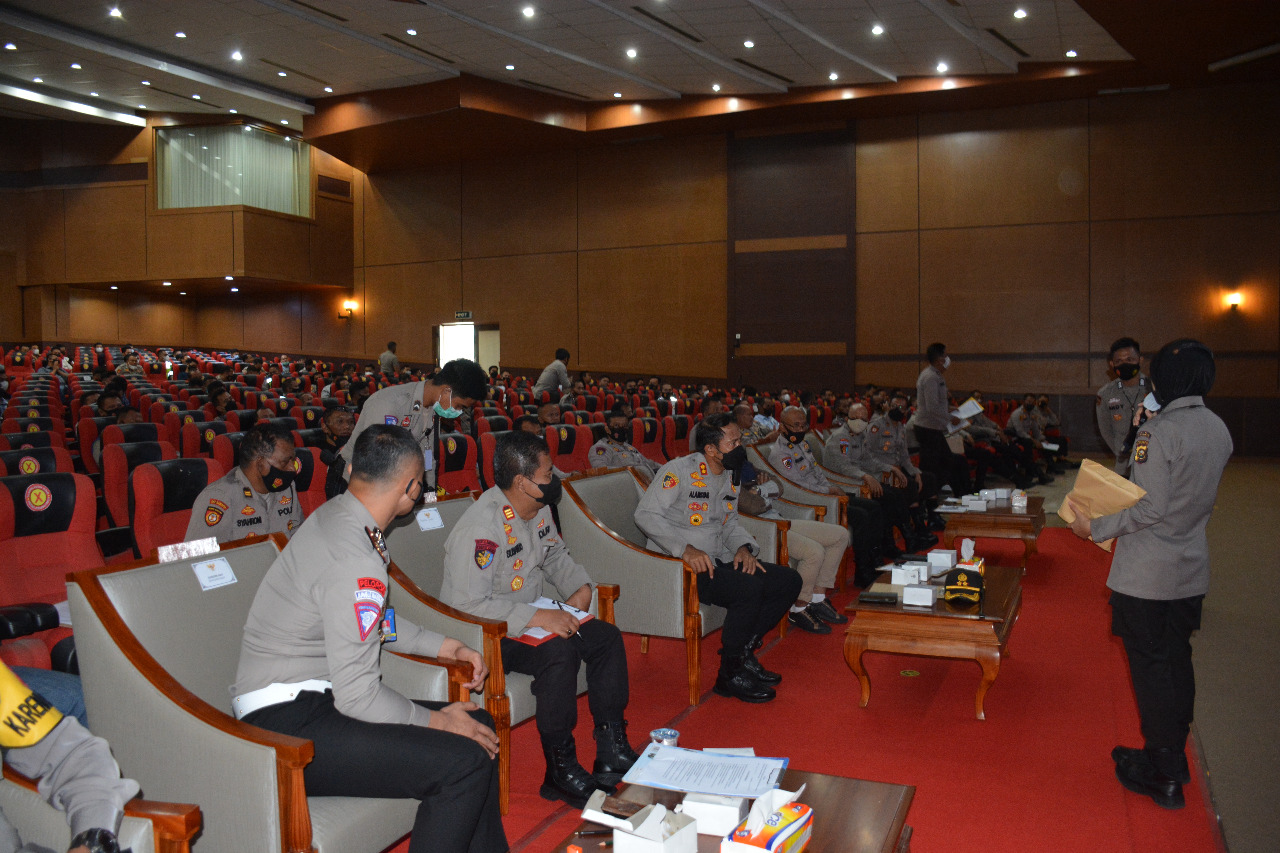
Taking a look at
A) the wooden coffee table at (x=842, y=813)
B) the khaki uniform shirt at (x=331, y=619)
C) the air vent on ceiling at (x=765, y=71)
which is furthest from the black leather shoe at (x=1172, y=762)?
the air vent on ceiling at (x=765, y=71)

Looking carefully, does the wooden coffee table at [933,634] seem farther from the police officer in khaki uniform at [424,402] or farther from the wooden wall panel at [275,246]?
the wooden wall panel at [275,246]

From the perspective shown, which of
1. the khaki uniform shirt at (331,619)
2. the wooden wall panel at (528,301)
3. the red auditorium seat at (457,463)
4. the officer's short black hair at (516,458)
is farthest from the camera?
the wooden wall panel at (528,301)

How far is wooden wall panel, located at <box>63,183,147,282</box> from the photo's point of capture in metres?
20.4

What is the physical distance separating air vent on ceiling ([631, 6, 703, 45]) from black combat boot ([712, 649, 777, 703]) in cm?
976

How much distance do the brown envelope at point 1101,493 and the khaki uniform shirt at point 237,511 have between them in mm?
2717

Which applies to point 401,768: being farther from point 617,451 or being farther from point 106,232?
point 106,232

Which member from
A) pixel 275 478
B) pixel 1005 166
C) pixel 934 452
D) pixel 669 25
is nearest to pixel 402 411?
pixel 275 478

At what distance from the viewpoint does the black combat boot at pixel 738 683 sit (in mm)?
3604

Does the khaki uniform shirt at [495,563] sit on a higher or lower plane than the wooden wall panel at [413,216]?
lower

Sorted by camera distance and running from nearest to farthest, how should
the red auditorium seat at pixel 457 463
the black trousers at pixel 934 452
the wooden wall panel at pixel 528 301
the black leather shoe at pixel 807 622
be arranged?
1. the black leather shoe at pixel 807 622
2. the red auditorium seat at pixel 457 463
3. the black trousers at pixel 934 452
4. the wooden wall panel at pixel 528 301

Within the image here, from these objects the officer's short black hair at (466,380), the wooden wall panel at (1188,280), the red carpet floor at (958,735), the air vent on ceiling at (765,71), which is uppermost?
the air vent on ceiling at (765,71)

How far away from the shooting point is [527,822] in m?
2.64

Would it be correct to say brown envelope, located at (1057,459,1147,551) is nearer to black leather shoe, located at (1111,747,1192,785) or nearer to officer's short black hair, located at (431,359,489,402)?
black leather shoe, located at (1111,747,1192,785)

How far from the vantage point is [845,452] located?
634 centimetres
